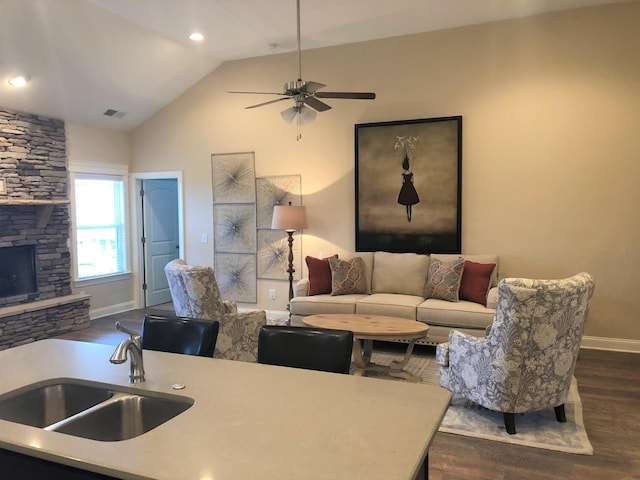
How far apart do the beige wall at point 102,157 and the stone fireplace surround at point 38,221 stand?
201mm

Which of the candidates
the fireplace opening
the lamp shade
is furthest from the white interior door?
the lamp shade

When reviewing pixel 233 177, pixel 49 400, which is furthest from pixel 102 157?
pixel 49 400

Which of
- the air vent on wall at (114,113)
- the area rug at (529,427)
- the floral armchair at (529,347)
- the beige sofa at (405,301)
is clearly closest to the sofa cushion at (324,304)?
the beige sofa at (405,301)

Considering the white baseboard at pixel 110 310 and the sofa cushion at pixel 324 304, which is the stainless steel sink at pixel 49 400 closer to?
the sofa cushion at pixel 324 304

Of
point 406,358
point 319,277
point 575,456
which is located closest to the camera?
point 575,456

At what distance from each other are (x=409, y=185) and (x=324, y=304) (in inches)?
69.2

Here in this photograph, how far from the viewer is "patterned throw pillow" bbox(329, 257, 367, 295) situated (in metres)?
5.61

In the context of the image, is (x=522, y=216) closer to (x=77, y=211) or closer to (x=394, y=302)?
(x=394, y=302)

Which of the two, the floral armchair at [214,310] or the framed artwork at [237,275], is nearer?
the floral armchair at [214,310]

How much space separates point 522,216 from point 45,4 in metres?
5.24

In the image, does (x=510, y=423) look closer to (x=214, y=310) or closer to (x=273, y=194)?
(x=214, y=310)

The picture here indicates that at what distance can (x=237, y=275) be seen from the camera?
22.6 ft

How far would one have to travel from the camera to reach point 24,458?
142cm

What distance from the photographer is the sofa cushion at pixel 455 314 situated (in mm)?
4652
